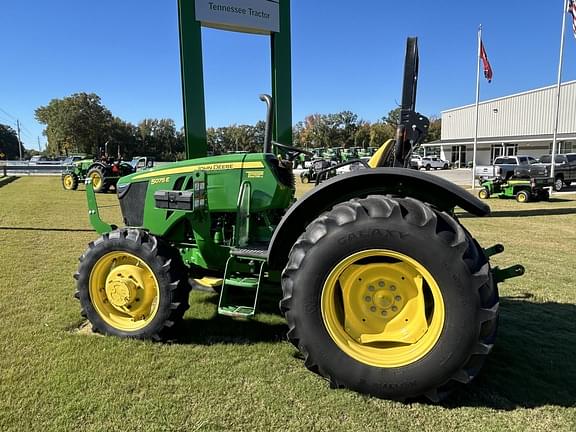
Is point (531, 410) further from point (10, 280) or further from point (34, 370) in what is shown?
point (10, 280)

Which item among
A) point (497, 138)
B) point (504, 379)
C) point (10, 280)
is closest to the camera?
point (504, 379)

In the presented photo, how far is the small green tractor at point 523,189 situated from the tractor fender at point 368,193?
14.2 m

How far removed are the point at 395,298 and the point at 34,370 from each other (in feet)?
7.95

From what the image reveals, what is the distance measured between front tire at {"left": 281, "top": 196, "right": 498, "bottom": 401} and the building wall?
145 feet

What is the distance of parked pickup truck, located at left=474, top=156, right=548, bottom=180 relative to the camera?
16.4 meters

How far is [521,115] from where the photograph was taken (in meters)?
44.0

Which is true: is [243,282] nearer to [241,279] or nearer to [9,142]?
[241,279]

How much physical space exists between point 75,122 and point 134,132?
17186mm

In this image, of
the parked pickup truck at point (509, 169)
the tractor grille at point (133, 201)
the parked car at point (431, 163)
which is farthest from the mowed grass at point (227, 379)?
the parked car at point (431, 163)

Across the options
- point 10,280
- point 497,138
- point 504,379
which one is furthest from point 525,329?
point 497,138

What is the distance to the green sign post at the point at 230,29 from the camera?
8.73m

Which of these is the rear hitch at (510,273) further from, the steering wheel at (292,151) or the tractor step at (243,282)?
the steering wheel at (292,151)

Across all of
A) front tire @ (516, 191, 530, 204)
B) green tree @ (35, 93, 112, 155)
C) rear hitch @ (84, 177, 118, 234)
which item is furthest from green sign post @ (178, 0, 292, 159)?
green tree @ (35, 93, 112, 155)

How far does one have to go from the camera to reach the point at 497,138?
4481 centimetres
